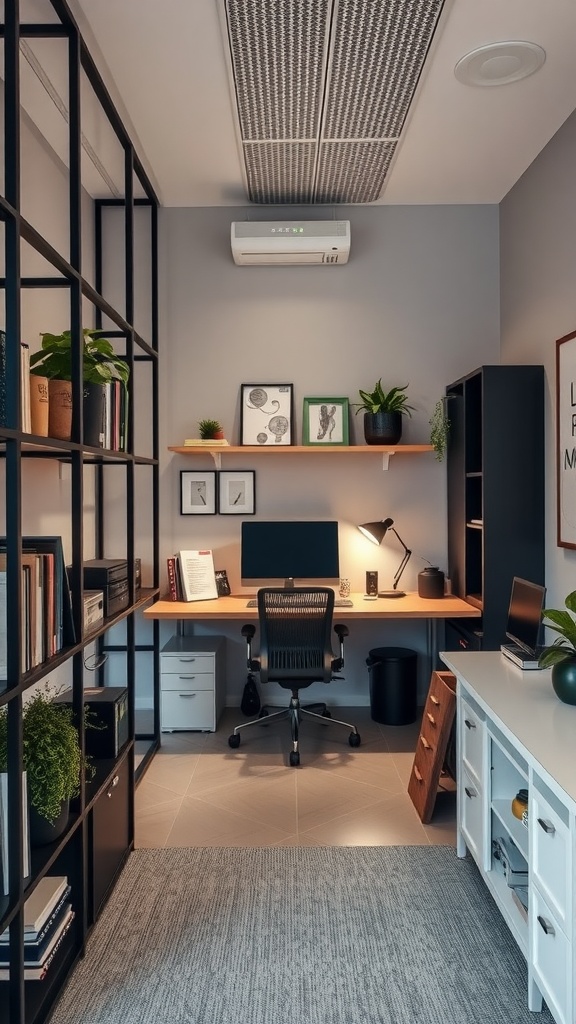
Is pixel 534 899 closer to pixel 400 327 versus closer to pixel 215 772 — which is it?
pixel 215 772

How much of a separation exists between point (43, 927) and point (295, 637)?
1.76 meters

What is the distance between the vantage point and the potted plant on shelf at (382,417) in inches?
152

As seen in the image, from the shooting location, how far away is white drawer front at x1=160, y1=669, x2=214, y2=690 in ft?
12.3

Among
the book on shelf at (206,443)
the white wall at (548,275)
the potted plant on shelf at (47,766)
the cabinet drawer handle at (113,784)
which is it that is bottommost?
the cabinet drawer handle at (113,784)

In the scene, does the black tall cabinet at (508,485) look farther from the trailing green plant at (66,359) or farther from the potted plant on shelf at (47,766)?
the potted plant on shelf at (47,766)

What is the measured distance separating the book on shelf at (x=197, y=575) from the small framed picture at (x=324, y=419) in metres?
0.93

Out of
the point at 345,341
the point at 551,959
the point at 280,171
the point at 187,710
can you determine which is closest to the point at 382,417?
the point at 345,341

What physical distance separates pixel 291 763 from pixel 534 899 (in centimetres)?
175

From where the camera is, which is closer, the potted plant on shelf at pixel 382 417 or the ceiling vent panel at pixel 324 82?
the ceiling vent panel at pixel 324 82

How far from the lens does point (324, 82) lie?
2689mm

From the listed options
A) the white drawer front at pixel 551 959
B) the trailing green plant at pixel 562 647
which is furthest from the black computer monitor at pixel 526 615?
the white drawer front at pixel 551 959

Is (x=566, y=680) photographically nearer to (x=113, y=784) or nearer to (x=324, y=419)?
(x=113, y=784)

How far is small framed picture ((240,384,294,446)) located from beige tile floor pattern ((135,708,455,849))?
1.67 m

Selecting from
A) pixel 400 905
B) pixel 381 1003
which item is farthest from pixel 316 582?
pixel 381 1003
